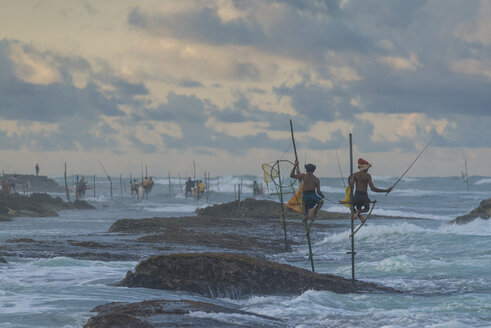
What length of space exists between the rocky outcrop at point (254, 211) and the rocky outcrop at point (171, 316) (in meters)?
31.5

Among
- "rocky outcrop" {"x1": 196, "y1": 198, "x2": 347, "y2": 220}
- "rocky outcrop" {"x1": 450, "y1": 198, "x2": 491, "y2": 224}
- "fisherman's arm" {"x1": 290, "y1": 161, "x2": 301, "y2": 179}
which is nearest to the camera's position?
"fisherman's arm" {"x1": 290, "y1": 161, "x2": 301, "y2": 179}

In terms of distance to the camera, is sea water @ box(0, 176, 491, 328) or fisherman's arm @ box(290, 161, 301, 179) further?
fisherman's arm @ box(290, 161, 301, 179)

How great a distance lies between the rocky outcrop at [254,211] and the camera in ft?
139

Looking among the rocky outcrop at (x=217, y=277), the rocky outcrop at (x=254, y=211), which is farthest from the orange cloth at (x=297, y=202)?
the rocky outcrop at (x=254, y=211)

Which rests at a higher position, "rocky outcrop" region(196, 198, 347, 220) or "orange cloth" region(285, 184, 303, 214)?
"orange cloth" region(285, 184, 303, 214)

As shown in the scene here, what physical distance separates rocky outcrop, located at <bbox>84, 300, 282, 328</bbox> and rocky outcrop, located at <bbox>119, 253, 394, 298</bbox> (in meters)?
2.09

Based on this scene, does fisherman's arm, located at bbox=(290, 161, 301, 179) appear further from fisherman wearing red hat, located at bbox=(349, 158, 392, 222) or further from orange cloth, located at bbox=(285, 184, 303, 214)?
fisherman wearing red hat, located at bbox=(349, 158, 392, 222)

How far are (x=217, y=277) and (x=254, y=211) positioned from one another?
1203 inches

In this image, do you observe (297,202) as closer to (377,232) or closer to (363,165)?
(363,165)

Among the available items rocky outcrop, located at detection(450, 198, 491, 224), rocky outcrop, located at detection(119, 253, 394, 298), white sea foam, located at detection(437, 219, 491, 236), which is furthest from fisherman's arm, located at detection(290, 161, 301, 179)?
rocky outcrop, located at detection(450, 198, 491, 224)

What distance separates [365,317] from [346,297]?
1.68m

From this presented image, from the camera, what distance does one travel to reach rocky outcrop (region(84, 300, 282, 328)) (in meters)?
8.91

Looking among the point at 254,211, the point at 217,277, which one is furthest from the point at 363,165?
the point at 254,211

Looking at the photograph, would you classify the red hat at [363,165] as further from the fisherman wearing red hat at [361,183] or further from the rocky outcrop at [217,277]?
the rocky outcrop at [217,277]
